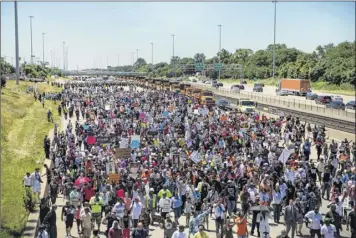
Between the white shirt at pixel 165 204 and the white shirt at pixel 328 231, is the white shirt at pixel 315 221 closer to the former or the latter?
the white shirt at pixel 328 231

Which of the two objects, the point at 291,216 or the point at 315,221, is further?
the point at 291,216

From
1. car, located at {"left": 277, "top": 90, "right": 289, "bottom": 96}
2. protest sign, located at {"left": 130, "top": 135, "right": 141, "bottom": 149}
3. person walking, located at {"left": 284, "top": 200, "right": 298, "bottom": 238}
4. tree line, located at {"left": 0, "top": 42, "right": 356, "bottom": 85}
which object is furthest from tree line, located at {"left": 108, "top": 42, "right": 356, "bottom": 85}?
person walking, located at {"left": 284, "top": 200, "right": 298, "bottom": 238}

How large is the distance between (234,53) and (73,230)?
169186 millimetres

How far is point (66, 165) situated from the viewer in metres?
19.9

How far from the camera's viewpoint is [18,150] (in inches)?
1074

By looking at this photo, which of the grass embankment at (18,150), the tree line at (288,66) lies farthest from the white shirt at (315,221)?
the tree line at (288,66)

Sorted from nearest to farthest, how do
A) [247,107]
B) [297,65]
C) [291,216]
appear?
1. [291,216]
2. [247,107]
3. [297,65]

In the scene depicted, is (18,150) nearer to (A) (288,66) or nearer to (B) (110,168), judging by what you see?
(B) (110,168)

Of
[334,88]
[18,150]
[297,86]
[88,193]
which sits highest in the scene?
[297,86]

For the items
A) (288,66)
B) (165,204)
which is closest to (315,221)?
(165,204)

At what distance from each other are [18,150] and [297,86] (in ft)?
163

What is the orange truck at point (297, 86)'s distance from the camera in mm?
68938

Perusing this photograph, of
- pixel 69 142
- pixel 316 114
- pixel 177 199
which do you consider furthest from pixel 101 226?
pixel 316 114

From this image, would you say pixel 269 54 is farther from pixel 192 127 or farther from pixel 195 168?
pixel 195 168
